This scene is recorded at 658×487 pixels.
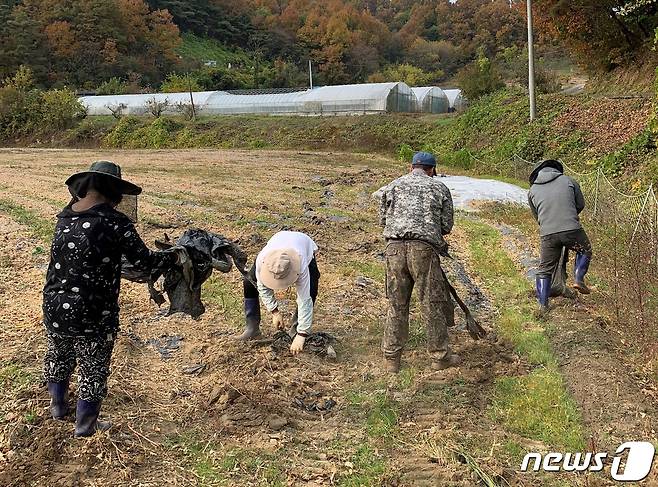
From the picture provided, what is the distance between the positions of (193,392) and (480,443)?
1998 mm

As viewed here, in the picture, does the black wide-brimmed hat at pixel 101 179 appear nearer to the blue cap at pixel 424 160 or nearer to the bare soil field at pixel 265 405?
the bare soil field at pixel 265 405

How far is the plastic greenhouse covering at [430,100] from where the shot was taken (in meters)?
33.9

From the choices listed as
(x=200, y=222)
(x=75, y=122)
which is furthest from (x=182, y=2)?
(x=200, y=222)

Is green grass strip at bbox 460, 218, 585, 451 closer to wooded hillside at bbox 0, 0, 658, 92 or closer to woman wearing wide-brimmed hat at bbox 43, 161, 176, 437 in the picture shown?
woman wearing wide-brimmed hat at bbox 43, 161, 176, 437

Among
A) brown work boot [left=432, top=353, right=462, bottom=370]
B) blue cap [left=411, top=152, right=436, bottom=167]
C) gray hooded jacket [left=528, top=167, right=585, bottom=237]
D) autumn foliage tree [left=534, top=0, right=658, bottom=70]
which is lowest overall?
brown work boot [left=432, top=353, right=462, bottom=370]

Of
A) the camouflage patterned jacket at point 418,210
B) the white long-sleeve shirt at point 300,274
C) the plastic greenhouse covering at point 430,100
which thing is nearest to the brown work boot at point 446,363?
the camouflage patterned jacket at point 418,210

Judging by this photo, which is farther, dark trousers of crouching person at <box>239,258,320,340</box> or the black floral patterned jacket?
dark trousers of crouching person at <box>239,258,320,340</box>

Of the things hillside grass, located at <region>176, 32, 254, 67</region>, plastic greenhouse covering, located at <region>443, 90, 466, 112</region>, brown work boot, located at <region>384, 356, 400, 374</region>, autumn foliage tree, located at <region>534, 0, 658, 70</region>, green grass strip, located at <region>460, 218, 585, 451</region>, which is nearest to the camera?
green grass strip, located at <region>460, 218, 585, 451</region>

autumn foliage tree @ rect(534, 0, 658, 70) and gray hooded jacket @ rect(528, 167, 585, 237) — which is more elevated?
autumn foliage tree @ rect(534, 0, 658, 70)

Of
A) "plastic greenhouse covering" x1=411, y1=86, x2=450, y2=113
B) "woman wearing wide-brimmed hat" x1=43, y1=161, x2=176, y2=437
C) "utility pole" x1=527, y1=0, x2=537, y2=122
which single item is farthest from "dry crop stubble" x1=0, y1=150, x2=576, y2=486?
"plastic greenhouse covering" x1=411, y1=86, x2=450, y2=113

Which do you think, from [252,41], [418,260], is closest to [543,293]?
[418,260]

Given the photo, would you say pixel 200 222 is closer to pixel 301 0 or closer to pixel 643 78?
pixel 643 78

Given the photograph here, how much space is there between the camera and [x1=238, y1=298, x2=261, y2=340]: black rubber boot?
504cm

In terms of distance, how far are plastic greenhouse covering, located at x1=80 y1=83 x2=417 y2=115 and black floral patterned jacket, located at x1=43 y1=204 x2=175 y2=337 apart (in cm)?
2933
